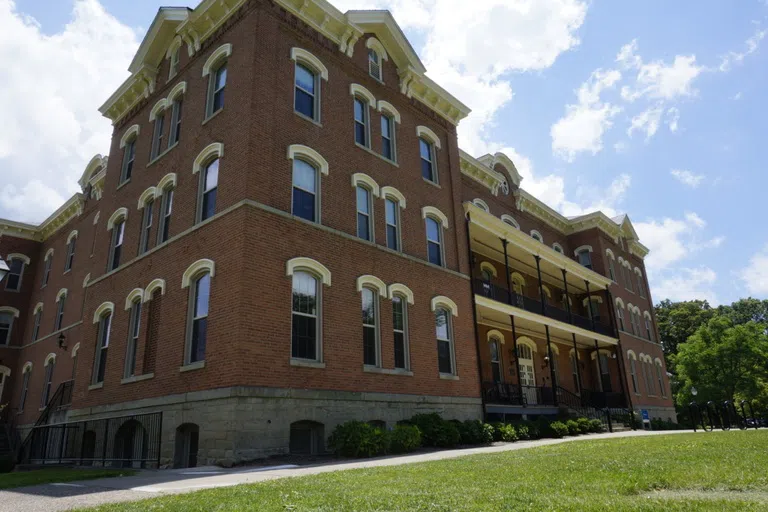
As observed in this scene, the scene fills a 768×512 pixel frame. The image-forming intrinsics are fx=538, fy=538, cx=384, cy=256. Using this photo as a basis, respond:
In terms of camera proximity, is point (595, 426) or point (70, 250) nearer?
point (595, 426)

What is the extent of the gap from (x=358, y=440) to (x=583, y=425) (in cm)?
1253

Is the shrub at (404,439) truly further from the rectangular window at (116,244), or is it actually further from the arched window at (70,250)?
the arched window at (70,250)

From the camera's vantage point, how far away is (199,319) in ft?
45.6

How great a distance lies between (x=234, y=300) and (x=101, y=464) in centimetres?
749

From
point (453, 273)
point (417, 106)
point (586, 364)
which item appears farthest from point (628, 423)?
point (417, 106)

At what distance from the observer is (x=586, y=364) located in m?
31.2

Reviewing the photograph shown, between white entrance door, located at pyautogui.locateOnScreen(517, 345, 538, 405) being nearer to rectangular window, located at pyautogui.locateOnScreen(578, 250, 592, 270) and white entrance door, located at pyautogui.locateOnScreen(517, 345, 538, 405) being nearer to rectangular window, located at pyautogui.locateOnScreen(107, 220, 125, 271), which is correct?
rectangular window, located at pyautogui.locateOnScreen(578, 250, 592, 270)

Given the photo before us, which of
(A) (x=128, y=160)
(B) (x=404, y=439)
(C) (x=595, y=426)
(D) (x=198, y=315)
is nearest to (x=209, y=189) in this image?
(D) (x=198, y=315)

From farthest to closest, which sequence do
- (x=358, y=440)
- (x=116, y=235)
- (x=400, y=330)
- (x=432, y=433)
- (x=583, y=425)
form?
(x=583, y=425) → (x=116, y=235) → (x=400, y=330) → (x=432, y=433) → (x=358, y=440)

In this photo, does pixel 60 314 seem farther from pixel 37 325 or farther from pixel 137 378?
pixel 137 378

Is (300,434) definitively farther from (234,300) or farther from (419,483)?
(419,483)

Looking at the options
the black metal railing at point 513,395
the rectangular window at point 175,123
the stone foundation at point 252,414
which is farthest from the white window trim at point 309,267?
the black metal railing at point 513,395

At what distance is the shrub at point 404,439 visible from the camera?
13.0m

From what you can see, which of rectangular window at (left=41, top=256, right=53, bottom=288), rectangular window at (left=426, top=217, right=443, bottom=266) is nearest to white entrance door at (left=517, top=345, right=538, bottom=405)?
rectangular window at (left=426, top=217, right=443, bottom=266)
